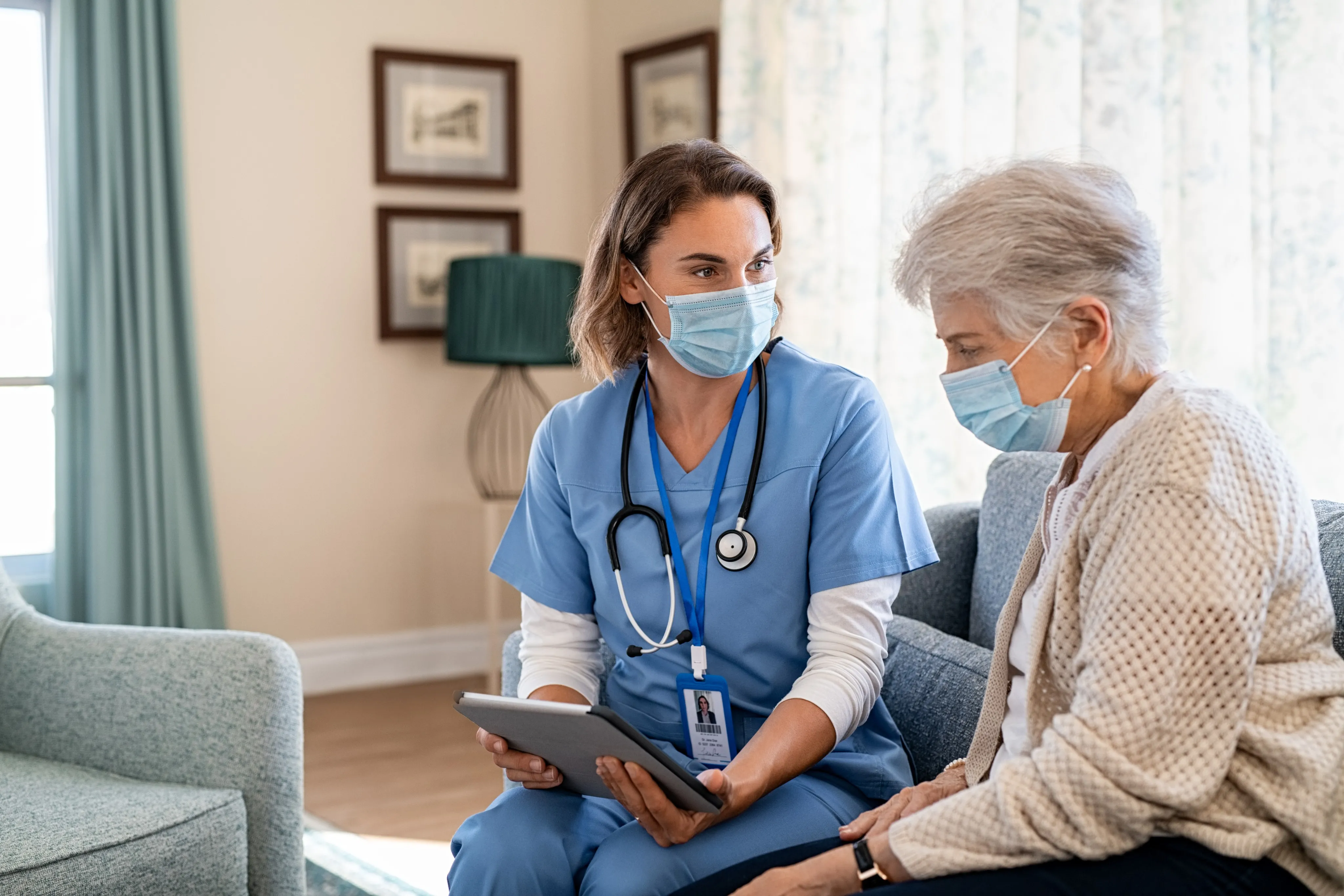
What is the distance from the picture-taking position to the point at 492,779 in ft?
10.7

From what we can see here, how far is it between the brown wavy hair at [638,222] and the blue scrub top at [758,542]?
0.13 meters

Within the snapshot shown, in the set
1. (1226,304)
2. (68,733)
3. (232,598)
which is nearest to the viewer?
(68,733)

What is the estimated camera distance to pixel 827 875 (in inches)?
46.6

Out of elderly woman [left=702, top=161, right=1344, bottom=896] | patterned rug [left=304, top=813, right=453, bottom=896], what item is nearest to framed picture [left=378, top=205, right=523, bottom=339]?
patterned rug [left=304, top=813, right=453, bottom=896]

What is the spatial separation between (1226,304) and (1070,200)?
1220mm

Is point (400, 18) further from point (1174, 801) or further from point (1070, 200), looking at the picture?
point (1174, 801)

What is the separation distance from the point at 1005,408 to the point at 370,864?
76.1 inches

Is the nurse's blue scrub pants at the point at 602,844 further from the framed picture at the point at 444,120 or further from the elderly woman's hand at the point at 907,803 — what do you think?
the framed picture at the point at 444,120

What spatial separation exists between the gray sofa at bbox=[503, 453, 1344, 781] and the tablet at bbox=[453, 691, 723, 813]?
350 millimetres

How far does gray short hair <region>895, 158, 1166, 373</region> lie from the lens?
46.1 inches

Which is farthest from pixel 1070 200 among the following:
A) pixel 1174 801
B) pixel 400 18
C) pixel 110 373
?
pixel 400 18

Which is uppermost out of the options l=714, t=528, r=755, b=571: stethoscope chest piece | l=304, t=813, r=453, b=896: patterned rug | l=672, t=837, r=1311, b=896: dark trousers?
l=714, t=528, r=755, b=571: stethoscope chest piece

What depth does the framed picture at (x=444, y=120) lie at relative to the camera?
164 inches

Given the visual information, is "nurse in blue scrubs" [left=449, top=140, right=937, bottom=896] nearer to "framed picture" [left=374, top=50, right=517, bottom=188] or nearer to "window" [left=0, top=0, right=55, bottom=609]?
"window" [left=0, top=0, right=55, bottom=609]
